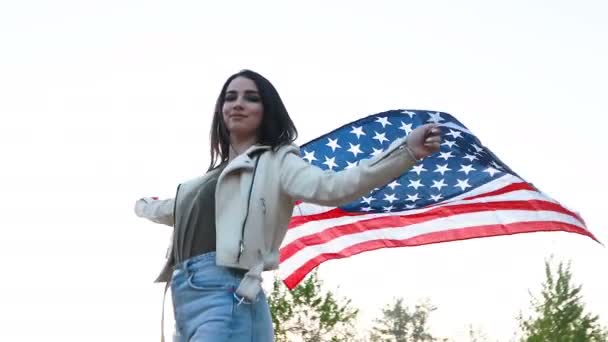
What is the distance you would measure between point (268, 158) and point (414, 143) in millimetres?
706

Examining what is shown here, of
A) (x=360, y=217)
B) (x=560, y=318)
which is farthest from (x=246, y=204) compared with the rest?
(x=560, y=318)

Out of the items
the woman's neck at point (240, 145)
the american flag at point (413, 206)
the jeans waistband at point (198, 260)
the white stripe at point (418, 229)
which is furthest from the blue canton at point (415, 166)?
the jeans waistband at point (198, 260)

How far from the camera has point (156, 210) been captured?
197 inches

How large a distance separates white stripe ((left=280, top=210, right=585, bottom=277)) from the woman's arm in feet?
8.47

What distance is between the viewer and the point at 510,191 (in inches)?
275

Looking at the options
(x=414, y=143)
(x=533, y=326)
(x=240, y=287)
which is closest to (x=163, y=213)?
(x=240, y=287)

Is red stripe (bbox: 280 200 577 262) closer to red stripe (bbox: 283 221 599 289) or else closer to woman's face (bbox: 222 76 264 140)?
red stripe (bbox: 283 221 599 289)

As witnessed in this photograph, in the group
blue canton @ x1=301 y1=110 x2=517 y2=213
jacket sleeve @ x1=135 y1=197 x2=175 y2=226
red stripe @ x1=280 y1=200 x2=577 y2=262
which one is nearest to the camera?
jacket sleeve @ x1=135 y1=197 x2=175 y2=226

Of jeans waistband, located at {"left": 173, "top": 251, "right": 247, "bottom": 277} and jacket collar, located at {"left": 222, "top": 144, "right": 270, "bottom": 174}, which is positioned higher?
jacket collar, located at {"left": 222, "top": 144, "right": 270, "bottom": 174}

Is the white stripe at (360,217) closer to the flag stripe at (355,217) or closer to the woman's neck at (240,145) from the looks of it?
Result: the flag stripe at (355,217)

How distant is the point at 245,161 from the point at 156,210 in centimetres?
77

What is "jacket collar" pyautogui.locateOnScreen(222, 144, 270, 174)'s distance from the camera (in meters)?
4.39

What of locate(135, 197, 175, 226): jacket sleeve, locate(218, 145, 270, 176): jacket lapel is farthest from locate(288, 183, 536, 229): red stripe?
locate(218, 145, 270, 176): jacket lapel

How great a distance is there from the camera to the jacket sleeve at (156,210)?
495cm
